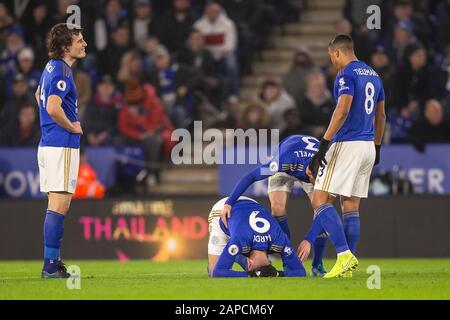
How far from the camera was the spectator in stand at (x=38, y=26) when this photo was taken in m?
20.2

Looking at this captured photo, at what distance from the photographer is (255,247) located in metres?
10.9

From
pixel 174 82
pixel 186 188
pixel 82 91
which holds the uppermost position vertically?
pixel 174 82

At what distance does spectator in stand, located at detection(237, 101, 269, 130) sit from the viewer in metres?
18.0

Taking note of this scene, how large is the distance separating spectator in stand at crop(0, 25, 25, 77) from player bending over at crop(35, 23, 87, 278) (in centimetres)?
892

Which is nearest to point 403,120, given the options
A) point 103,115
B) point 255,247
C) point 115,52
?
point 103,115

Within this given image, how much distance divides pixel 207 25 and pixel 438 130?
4635 millimetres

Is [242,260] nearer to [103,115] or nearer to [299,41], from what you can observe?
[103,115]

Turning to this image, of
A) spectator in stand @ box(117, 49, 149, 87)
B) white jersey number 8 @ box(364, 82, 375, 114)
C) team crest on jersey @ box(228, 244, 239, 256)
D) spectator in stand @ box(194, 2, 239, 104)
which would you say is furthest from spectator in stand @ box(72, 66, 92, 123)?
white jersey number 8 @ box(364, 82, 375, 114)

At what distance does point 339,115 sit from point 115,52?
32.6 feet

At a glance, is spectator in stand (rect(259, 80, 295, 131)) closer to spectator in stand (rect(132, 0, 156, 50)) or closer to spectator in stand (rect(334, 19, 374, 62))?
spectator in stand (rect(334, 19, 374, 62))

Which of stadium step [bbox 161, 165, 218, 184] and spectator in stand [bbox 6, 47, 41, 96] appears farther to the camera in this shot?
spectator in stand [bbox 6, 47, 41, 96]

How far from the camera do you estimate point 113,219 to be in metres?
16.7

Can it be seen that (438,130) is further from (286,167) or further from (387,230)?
(286,167)

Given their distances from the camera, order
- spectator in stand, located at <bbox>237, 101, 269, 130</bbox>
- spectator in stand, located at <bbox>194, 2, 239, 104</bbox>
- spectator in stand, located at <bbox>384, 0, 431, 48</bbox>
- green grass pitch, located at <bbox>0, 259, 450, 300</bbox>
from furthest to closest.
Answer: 1. spectator in stand, located at <bbox>194, 2, 239, 104</bbox>
2. spectator in stand, located at <bbox>384, 0, 431, 48</bbox>
3. spectator in stand, located at <bbox>237, 101, 269, 130</bbox>
4. green grass pitch, located at <bbox>0, 259, 450, 300</bbox>
